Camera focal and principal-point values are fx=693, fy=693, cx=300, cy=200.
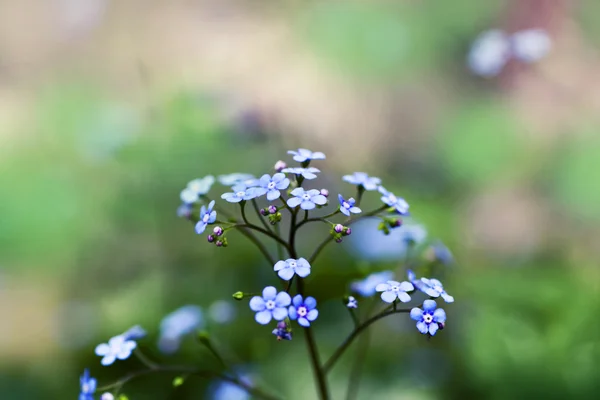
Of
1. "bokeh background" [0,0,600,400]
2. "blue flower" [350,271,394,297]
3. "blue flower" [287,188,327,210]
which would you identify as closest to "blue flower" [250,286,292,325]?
"blue flower" [287,188,327,210]

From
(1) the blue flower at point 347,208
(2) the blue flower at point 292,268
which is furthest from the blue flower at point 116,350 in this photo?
(1) the blue flower at point 347,208

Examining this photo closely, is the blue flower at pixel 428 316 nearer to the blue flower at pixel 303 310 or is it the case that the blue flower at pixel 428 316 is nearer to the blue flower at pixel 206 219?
the blue flower at pixel 303 310

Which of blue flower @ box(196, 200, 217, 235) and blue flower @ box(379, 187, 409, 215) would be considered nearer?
blue flower @ box(196, 200, 217, 235)

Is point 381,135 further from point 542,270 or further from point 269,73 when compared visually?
point 542,270

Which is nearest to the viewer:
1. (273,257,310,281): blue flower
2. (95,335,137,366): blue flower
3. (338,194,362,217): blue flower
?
(273,257,310,281): blue flower

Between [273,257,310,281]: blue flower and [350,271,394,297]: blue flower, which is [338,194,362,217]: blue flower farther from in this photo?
[350,271,394,297]: blue flower

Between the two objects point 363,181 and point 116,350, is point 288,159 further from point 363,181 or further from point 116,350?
point 116,350

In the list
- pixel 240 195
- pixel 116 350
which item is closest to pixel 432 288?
pixel 240 195
